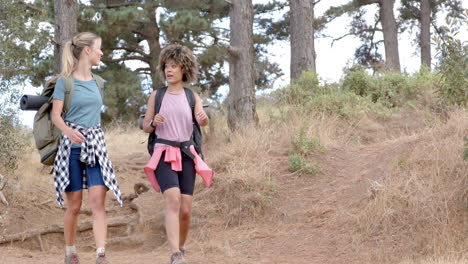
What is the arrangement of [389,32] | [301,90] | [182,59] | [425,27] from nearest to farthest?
[182,59] < [301,90] < [389,32] < [425,27]

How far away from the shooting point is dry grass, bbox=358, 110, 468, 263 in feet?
20.0

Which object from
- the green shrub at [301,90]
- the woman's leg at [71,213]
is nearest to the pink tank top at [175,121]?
the woman's leg at [71,213]

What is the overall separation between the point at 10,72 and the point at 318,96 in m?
5.47

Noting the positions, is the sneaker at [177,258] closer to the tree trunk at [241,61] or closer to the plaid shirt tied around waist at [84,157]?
the plaid shirt tied around waist at [84,157]

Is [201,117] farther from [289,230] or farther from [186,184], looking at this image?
[289,230]

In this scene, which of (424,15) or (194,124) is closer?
(194,124)

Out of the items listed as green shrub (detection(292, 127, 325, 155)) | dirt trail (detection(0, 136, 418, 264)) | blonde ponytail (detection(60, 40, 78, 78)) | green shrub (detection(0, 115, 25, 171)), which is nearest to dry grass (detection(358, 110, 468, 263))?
dirt trail (detection(0, 136, 418, 264))

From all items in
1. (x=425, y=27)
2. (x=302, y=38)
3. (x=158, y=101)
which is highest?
(x=425, y=27)

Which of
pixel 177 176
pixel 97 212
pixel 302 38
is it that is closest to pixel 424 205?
pixel 177 176

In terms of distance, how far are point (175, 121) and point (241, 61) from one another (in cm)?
678

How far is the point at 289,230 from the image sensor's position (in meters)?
7.30

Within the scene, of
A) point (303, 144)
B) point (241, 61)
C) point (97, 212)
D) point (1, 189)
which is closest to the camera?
point (97, 212)

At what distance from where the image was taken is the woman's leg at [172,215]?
525cm

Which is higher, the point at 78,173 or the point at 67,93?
the point at 67,93
